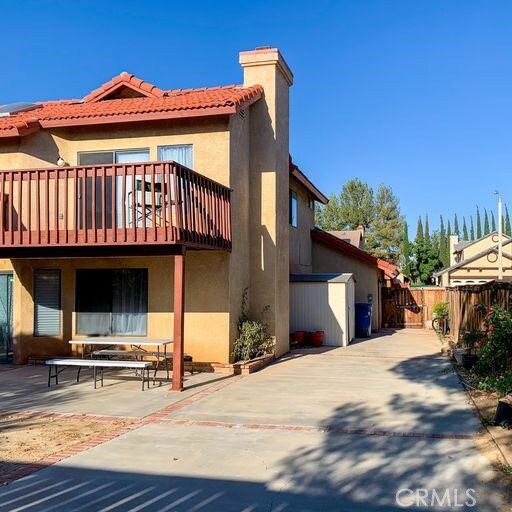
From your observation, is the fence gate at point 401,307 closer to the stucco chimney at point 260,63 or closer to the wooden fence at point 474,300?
the wooden fence at point 474,300

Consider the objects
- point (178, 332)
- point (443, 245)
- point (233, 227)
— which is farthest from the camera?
point (443, 245)

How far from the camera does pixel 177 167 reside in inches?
416

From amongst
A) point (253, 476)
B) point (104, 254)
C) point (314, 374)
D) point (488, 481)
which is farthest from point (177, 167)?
point (488, 481)

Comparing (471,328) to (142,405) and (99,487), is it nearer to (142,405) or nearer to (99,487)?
(142,405)

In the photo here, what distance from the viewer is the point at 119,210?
41.5 ft

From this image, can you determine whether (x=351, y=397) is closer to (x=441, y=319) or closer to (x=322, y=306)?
(x=322, y=306)

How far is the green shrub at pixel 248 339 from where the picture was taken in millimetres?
13305

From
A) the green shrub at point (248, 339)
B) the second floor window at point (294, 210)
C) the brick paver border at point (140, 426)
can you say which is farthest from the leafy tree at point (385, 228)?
the brick paver border at point (140, 426)

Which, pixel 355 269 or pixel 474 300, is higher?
pixel 355 269

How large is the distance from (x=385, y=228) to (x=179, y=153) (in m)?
42.5

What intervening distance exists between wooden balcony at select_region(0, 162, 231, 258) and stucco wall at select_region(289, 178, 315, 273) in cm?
748

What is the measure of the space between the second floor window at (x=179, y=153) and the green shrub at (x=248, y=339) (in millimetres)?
3590

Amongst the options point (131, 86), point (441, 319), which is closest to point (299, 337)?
point (441, 319)

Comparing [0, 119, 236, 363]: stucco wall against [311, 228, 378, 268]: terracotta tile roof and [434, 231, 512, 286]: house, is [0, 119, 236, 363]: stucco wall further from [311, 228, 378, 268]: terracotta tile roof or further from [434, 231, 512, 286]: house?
[434, 231, 512, 286]: house
